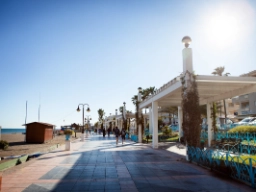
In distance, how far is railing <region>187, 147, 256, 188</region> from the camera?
6179mm

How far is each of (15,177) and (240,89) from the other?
13.2 meters

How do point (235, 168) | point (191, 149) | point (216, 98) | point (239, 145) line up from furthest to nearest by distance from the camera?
point (216, 98), point (239, 145), point (191, 149), point (235, 168)

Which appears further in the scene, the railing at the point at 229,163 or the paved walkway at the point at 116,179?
the railing at the point at 229,163

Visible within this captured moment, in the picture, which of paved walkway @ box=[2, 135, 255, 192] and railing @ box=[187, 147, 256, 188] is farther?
railing @ box=[187, 147, 256, 188]

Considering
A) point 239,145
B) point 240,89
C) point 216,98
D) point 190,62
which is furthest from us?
point 216,98

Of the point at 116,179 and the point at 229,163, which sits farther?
the point at 229,163

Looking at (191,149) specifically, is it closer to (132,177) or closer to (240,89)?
(132,177)

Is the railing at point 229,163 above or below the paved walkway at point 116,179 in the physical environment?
above

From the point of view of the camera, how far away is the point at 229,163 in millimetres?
7246

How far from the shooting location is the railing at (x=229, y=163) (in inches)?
243

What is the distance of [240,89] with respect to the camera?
13289 millimetres

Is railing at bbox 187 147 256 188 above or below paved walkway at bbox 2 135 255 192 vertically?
above

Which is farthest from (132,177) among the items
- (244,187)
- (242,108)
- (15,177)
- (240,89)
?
(242,108)

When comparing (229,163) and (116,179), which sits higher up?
(229,163)
